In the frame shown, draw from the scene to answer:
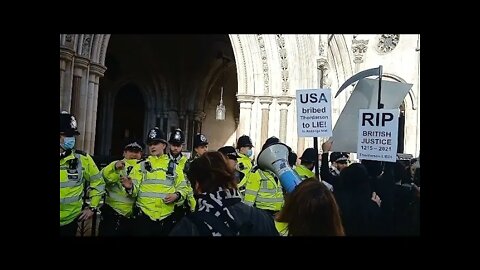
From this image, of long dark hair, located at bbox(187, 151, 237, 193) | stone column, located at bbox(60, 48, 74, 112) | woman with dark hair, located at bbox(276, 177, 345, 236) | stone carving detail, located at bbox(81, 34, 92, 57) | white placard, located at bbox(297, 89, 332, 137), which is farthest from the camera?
stone carving detail, located at bbox(81, 34, 92, 57)

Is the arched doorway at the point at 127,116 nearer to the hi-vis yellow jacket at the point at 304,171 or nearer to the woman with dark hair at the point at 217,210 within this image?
the hi-vis yellow jacket at the point at 304,171

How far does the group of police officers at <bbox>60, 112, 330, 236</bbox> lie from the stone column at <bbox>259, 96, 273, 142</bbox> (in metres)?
6.50

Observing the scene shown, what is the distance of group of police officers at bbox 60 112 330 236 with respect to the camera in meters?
4.60

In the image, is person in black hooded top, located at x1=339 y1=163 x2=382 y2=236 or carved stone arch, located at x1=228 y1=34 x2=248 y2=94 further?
carved stone arch, located at x1=228 y1=34 x2=248 y2=94

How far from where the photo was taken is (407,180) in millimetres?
6113

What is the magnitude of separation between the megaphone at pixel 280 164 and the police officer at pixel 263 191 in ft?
2.60

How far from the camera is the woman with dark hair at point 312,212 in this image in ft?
9.68

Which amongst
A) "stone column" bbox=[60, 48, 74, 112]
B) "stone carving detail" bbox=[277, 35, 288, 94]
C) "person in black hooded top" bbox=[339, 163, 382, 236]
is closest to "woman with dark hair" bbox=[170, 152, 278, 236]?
"person in black hooded top" bbox=[339, 163, 382, 236]

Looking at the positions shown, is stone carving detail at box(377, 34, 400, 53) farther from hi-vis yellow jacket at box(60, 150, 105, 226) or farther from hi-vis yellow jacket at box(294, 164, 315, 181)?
hi-vis yellow jacket at box(60, 150, 105, 226)

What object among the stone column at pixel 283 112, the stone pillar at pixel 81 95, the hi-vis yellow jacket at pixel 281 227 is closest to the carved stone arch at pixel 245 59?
the stone column at pixel 283 112

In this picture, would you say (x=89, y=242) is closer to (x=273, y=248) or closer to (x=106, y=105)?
(x=273, y=248)

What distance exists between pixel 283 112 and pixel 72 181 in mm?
7888

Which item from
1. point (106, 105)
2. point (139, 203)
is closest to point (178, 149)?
point (139, 203)

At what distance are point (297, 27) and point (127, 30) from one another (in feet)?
4.68
